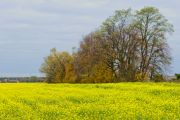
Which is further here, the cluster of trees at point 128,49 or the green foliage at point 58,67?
the green foliage at point 58,67

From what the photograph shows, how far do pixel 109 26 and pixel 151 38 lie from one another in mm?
6329

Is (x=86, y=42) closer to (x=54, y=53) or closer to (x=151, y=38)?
(x=151, y=38)

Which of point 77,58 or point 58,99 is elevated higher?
point 77,58

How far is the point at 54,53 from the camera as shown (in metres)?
102

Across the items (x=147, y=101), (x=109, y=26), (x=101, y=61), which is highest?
(x=109, y=26)

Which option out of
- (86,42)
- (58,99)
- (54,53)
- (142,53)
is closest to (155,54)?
(142,53)

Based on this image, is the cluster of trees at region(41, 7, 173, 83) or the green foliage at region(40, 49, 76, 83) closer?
the cluster of trees at region(41, 7, 173, 83)

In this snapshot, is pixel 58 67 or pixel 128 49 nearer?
pixel 128 49

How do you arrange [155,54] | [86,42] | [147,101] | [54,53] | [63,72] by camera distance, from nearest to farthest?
[147,101] < [155,54] < [86,42] < [63,72] < [54,53]

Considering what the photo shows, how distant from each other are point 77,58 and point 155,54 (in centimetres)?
1555

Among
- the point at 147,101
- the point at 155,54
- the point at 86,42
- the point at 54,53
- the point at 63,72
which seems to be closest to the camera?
the point at 147,101

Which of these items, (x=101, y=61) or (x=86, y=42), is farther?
(x=86, y=42)

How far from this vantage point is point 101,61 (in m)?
75.4

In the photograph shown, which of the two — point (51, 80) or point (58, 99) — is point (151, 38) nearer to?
point (51, 80)
